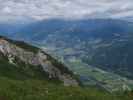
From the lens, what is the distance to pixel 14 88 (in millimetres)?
36312

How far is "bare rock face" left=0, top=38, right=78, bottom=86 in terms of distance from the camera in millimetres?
132500

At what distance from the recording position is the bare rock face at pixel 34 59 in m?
132

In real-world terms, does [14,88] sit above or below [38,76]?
above

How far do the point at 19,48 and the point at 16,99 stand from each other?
381ft

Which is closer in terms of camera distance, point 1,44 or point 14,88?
point 14,88

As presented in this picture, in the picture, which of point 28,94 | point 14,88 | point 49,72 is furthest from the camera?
point 49,72

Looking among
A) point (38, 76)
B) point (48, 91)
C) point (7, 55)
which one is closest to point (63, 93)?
point (48, 91)

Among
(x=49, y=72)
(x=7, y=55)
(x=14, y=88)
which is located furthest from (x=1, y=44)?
(x=14, y=88)

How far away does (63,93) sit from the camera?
35.4 m

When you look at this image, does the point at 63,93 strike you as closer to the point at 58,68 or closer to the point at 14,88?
the point at 14,88

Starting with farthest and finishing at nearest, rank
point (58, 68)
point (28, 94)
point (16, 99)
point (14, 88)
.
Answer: point (58, 68) < point (14, 88) < point (28, 94) < point (16, 99)

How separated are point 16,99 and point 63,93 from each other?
21.0 ft

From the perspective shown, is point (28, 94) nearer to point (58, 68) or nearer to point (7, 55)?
point (7, 55)

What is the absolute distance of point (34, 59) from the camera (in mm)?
142500
